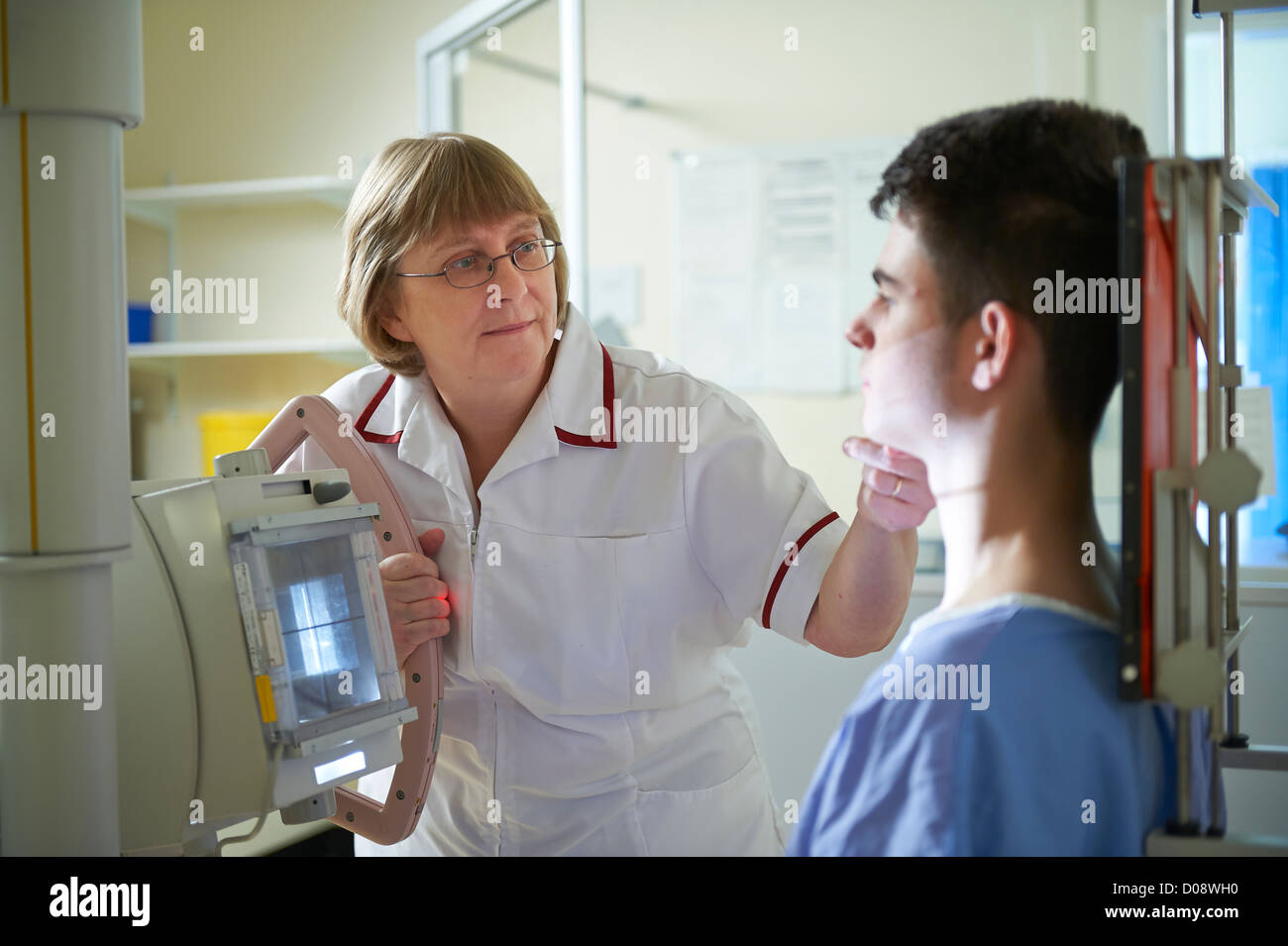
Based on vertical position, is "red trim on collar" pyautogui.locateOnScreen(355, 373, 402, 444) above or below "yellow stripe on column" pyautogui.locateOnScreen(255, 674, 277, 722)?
above

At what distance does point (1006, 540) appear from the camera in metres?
0.95

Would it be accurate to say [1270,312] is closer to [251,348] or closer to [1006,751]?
[1006,751]

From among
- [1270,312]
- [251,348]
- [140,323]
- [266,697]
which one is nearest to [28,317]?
[266,697]

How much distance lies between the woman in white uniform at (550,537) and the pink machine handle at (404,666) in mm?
45

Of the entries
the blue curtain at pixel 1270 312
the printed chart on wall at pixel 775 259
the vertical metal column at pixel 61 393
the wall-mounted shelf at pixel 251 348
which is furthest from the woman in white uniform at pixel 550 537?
the wall-mounted shelf at pixel 251 348

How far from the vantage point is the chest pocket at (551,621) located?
1325mm

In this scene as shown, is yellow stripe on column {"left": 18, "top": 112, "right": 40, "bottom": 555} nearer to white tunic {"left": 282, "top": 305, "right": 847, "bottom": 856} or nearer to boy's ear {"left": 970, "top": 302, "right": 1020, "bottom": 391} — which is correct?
white tunic {"left": 282, "top": 305, "right": 847, "bottom": 856}

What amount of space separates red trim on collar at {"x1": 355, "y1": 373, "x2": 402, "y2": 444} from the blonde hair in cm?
10

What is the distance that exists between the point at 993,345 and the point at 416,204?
0.73m

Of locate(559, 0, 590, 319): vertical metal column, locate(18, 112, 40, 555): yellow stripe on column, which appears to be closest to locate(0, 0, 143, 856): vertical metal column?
locate(18, 112, 40, 555): yellow stripe on column

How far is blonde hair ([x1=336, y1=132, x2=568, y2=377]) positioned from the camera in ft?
4.20

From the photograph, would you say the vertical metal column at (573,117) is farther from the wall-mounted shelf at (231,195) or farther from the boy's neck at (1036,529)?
the boy's neck at (1036,529)
